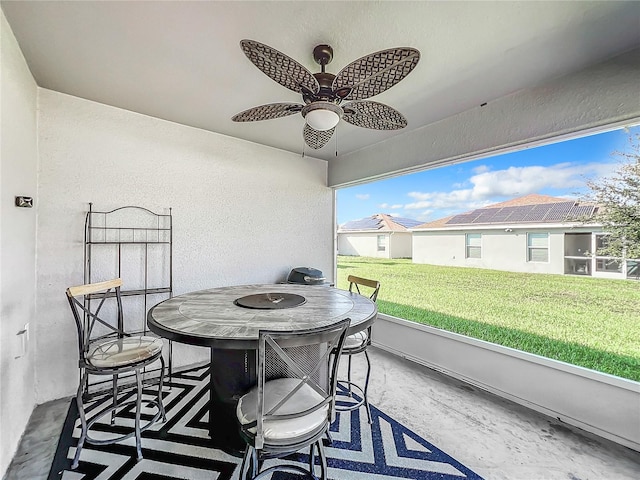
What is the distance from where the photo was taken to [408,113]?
2.65 meters

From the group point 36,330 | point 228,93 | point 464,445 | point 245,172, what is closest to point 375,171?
point 245,172

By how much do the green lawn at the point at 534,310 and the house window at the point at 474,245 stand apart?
0.62ft

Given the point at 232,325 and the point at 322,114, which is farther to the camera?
the point at 322,114

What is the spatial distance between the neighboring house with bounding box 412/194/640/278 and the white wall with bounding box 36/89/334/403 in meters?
1.68

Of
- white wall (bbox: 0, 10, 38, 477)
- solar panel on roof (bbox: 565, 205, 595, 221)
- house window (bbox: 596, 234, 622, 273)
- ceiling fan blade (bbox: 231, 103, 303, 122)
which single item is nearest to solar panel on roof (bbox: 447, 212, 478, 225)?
solar panel on roof (bbox: 565, 205, 595, 221)

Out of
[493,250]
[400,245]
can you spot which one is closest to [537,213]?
[493,250]

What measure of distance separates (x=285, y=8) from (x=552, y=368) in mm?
3035

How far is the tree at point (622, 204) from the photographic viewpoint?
78.9 inches

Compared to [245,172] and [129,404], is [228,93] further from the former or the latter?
[129,404]

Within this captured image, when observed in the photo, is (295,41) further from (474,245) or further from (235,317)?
(474,245)

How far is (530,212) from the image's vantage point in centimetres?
275

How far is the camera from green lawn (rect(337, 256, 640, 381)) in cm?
214

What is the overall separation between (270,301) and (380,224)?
2935 millimetres

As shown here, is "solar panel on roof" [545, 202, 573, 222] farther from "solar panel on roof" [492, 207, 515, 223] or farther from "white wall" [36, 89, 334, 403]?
"white wall" [36, 89, 334, 403]
